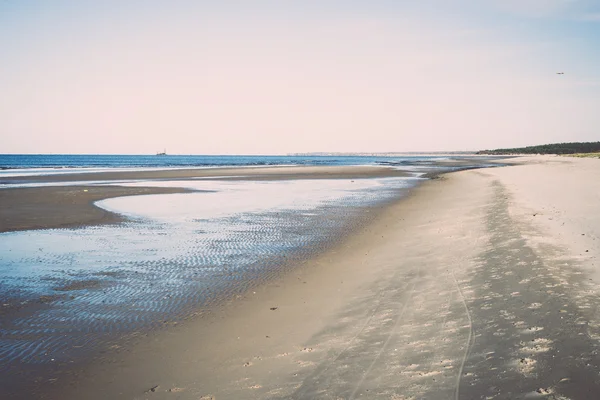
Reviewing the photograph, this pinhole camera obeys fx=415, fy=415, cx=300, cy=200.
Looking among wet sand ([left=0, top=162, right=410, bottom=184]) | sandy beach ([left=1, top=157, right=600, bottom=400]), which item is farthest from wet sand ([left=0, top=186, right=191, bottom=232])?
wet sand ([left=0, top=162, right=410, bottom=184])

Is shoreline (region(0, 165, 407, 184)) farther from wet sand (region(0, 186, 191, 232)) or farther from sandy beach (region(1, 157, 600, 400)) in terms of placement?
sandy beach (region(1, 157, 600, 400))

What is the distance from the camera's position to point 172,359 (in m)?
5.72

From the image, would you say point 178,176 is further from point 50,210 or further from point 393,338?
point 393,338

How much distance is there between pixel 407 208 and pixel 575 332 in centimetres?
1539

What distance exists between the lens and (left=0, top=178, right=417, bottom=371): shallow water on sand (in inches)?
266

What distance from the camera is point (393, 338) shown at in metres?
5.77

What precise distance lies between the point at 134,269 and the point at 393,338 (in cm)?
711

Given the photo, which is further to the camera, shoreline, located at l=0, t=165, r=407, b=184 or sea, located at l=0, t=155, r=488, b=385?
shoreline, located at l=0, t=165, r=407, b=184

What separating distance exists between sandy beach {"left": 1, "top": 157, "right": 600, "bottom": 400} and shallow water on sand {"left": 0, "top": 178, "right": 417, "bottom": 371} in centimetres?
79

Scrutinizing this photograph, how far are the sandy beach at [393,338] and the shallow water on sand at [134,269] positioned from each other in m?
0.79

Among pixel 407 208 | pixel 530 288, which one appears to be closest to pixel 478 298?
pixel 530 288

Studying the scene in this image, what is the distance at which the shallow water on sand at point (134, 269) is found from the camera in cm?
677

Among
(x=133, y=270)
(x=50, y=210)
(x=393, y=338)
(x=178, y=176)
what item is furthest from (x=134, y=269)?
(x=178, y=176)

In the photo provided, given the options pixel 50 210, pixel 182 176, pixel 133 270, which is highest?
pixel 182 176
